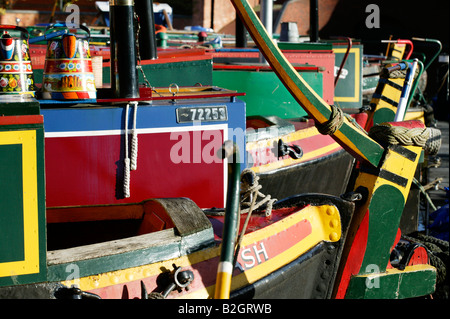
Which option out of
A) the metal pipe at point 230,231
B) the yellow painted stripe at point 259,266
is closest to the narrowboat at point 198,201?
the yellow painted stripe at point 259,266

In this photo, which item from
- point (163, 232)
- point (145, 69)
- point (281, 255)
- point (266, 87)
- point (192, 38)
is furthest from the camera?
point (192, 38)

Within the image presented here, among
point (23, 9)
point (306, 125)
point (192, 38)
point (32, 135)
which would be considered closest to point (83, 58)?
point (32, 135)

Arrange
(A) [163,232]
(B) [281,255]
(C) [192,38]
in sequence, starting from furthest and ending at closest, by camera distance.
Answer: (C) [192,38] < (B) [281,255] < (A) [163,232]

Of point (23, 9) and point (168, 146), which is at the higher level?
point (23, 9)

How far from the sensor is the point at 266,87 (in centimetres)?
554

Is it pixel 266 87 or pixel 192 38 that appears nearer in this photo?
pixel 266 87

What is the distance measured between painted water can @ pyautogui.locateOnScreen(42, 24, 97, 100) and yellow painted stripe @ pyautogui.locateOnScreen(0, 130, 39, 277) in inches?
32.6

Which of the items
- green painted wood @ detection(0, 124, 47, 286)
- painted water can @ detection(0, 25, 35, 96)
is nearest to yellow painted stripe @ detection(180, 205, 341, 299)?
green painted wood @ detection(0, 124, 47, 286)

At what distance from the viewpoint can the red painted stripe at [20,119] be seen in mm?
2160

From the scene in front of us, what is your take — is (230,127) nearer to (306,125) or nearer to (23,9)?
(306,125)

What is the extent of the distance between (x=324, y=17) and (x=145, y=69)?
17.4m

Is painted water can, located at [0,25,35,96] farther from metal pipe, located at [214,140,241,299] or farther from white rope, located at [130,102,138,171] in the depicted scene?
metal pipe, located at [214,140,241,299]

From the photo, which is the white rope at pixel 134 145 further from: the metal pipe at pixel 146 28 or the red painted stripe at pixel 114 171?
the metal pipe at pixel 146 28

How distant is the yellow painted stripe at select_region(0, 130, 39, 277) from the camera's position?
2.17 metres
